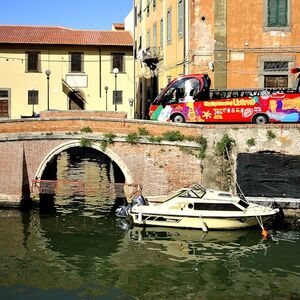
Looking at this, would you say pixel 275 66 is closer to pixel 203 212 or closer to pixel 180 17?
pixel 180 17

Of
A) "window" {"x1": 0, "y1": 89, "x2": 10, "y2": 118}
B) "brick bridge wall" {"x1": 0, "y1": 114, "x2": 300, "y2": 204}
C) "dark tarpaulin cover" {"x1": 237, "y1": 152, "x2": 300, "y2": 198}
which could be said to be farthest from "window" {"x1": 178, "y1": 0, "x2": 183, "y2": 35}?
"window" {"x1": 0, "y1": 89, "x2": 10, "y2": 118}

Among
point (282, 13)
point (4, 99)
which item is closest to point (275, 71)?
point (282, 13)

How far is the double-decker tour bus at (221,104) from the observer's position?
2386cm

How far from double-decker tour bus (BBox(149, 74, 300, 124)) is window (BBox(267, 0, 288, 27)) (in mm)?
4984

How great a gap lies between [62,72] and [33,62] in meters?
2.54

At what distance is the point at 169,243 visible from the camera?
20.0 metres

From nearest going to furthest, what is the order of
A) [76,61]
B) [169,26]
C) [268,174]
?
[268,174], [169,26], [76,61]

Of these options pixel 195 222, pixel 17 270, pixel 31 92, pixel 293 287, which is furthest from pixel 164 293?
pixel 31 92

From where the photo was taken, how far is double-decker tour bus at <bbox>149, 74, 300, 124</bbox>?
23859 mm

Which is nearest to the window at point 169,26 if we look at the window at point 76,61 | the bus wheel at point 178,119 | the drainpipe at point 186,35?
the drainpipe at point 186,35

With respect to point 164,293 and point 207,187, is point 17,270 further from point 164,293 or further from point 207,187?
point 207,187

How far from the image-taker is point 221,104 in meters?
24.4

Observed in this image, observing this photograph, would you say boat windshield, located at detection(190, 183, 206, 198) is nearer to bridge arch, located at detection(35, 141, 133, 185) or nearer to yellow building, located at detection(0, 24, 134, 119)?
bridge arch, located at detection(35, 141, 133, 185)

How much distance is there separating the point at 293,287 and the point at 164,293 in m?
3.72
